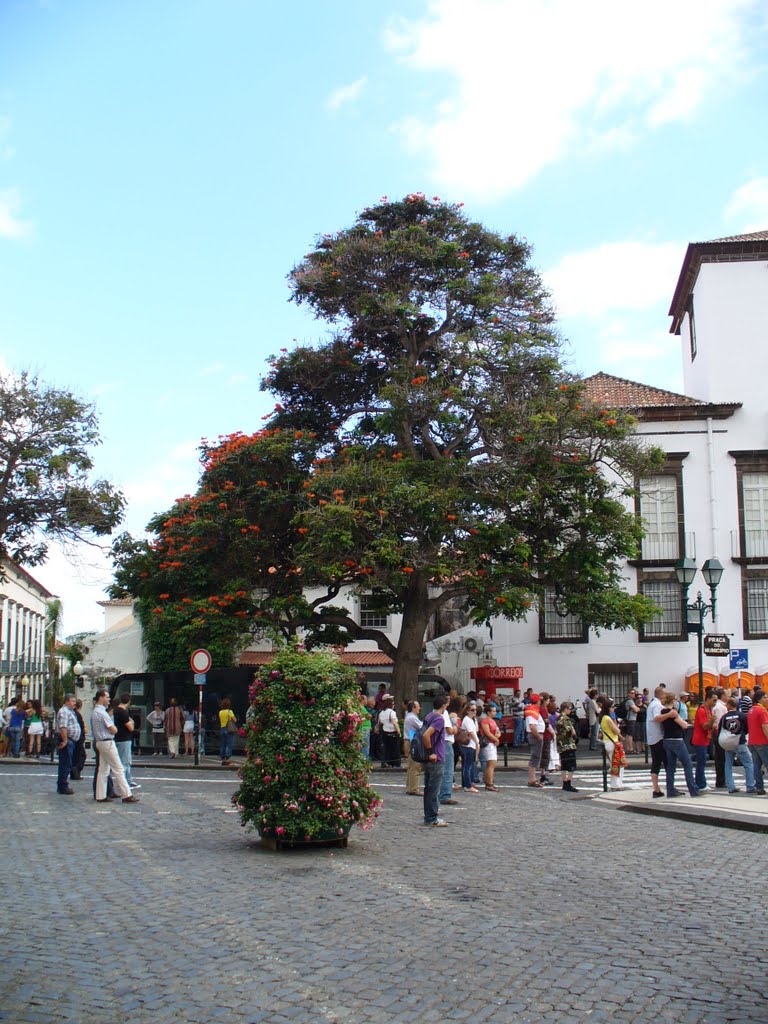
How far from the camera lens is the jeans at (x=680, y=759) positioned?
16.5m

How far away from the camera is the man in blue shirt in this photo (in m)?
13.7

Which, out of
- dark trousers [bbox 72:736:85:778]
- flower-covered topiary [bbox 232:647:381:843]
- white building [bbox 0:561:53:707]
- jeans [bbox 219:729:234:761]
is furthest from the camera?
white building [bbox 0:561:53:707]

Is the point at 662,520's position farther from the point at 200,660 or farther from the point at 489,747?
the point at 489,747

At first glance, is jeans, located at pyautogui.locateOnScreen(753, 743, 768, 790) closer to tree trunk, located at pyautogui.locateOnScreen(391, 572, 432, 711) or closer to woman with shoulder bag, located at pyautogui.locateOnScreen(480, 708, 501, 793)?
woman with shoulder bag, located at pyautogui.locateOnScreen(480, 708, 501, 793)

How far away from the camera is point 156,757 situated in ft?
94.8

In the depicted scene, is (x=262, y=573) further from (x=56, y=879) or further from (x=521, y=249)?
(x=56, y=879)

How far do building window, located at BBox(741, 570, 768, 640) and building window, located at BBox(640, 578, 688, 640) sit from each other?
6.52 feet

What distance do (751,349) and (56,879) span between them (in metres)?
31.2

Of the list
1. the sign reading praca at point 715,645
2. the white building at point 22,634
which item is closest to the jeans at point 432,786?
the sign reading praca at point 715,645

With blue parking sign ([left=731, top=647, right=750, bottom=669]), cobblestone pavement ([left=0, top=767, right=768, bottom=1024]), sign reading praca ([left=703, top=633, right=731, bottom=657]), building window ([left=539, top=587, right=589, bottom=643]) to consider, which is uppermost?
building window ([left=539, top=587, right=589, bottom=643])

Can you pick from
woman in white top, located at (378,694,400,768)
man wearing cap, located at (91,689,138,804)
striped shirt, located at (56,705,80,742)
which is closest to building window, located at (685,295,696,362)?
woman in white top, located at (378,694,400,768)

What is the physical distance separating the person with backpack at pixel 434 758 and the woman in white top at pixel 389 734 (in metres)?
9.41

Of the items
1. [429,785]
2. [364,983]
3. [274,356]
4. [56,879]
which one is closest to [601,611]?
[274,356]

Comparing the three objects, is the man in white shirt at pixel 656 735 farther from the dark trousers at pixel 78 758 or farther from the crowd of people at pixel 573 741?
the dark trousers at pixel 78 758
